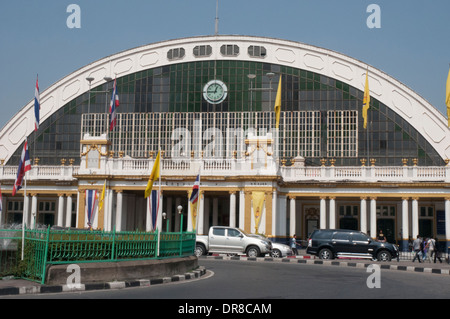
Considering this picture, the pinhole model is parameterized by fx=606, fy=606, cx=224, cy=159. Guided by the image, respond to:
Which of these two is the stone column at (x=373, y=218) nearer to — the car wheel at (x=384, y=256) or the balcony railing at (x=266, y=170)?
the balcony railing at (x=266, y=170)

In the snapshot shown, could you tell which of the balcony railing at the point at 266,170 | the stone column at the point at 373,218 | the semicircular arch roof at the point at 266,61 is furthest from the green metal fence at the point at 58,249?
the semicircular arch roof at the point at 266,61

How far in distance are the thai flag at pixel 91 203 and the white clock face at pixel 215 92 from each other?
14.0 meters

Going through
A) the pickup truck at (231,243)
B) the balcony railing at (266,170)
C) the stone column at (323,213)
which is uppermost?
the balcony railing at (266,170)

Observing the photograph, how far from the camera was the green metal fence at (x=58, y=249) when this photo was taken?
16.0m

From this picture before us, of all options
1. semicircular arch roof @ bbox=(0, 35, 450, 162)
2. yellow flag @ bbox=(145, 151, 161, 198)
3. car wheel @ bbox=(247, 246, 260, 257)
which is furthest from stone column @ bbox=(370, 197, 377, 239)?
yellow flag @ bbox=(145, 151, 161, 198)

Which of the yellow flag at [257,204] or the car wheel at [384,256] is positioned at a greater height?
the yellow flag at [257,204]

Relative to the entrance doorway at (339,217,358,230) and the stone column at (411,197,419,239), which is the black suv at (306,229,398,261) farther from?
the entrance doorway at (339,217,358,230)

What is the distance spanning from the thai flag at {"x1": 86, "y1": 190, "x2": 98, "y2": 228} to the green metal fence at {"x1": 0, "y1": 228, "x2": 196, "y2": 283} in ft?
78.3

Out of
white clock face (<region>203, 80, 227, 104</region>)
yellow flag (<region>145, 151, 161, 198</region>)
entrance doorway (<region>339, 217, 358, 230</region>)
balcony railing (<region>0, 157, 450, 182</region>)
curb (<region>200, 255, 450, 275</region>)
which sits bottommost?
curb (<region>200, 255, 450, 275</region>)

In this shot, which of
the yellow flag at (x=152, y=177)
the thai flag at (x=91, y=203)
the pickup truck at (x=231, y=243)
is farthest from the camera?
the thai flag at (x=91, y=203)

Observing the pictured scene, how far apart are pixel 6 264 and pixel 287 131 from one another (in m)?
Answer: 35.3

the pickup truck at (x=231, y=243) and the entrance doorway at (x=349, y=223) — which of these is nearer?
the pickup truck at (x=231, y=243)

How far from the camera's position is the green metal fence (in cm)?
1597
